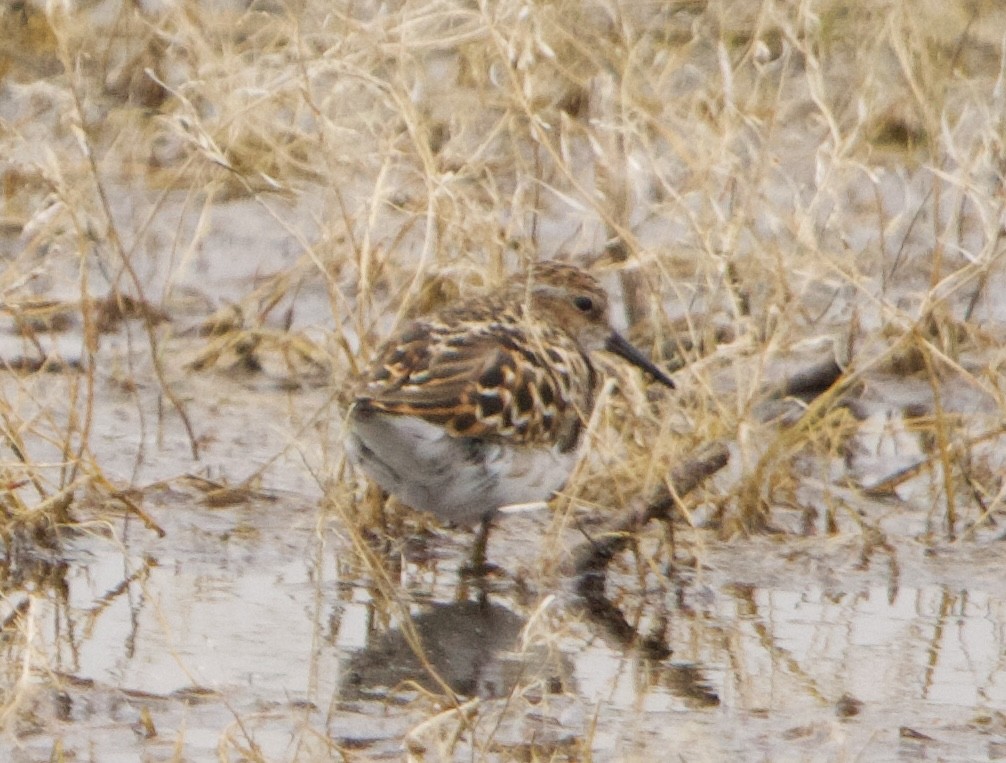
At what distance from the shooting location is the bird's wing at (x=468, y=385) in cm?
526

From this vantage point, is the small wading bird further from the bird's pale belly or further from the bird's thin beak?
the bird's thin beak

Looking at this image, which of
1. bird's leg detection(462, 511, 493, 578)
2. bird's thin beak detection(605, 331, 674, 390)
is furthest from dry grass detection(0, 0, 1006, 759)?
bird's leg detection(462, 511, 493, 578)

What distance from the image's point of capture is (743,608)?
522 centimetres

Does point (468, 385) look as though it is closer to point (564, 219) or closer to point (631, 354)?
point (631, 354)

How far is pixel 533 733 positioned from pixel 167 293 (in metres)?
3.64

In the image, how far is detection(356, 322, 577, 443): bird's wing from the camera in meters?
5.26

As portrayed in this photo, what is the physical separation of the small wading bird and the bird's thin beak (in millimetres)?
351

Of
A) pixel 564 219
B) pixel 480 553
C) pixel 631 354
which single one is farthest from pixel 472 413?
pixel 564 219

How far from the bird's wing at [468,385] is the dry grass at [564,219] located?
18 centimetres

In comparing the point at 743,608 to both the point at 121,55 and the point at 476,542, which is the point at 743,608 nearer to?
the point at 476,542

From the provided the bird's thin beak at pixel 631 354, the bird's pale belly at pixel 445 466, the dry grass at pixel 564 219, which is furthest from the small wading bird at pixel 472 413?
the bird's thin beak at pixel 631 354

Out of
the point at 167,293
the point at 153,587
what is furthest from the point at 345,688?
the point at 167,293

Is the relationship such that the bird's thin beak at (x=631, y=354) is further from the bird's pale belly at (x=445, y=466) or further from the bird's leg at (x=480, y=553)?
the bird's leg at (x=480, y=553)

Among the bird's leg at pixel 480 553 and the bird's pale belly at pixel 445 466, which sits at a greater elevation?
the bird's pale belly at pixel 445 466
